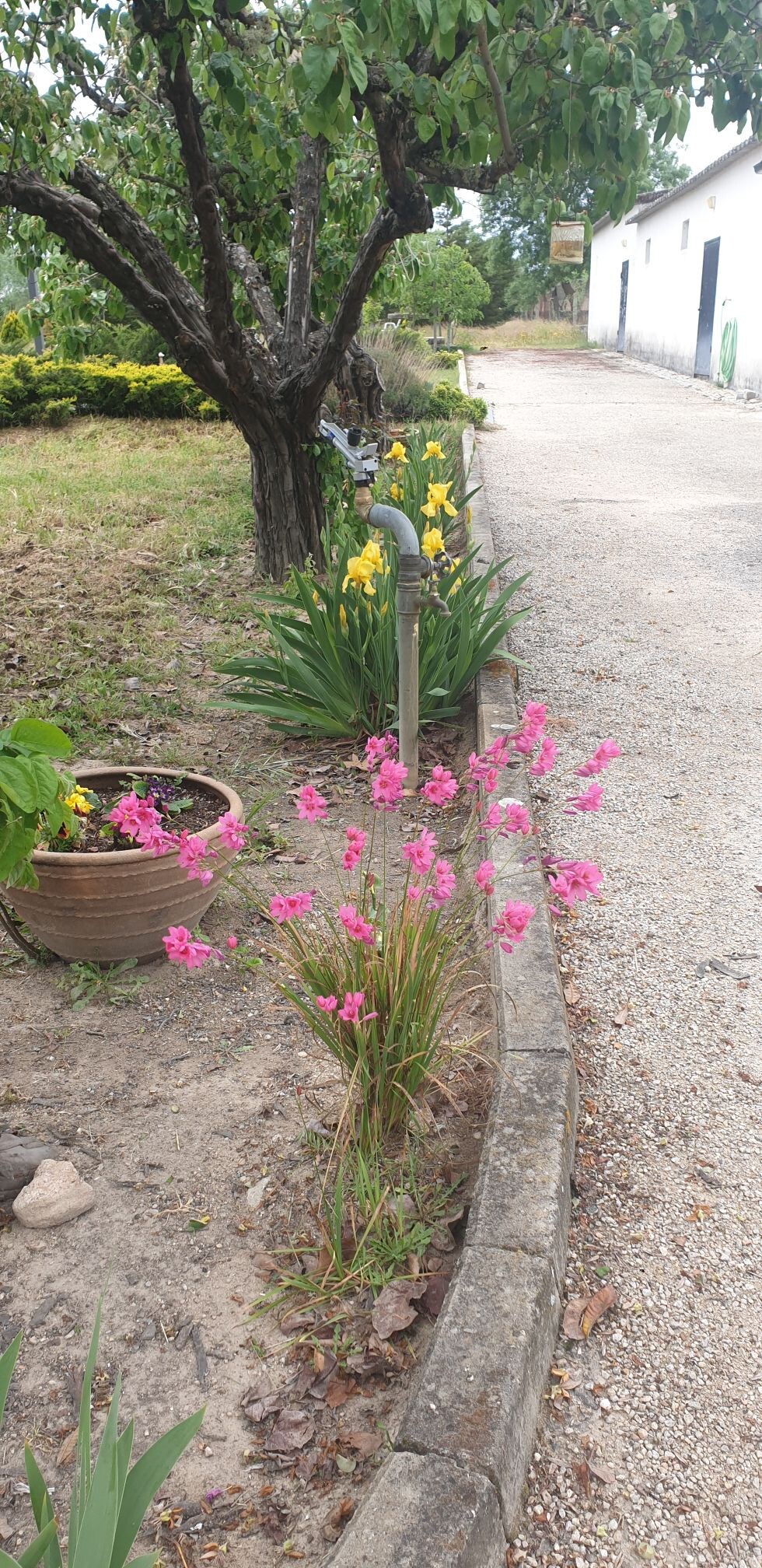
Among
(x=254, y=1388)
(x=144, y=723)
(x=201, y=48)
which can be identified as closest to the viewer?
(x=254, y=1388)

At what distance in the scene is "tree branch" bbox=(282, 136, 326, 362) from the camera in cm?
685

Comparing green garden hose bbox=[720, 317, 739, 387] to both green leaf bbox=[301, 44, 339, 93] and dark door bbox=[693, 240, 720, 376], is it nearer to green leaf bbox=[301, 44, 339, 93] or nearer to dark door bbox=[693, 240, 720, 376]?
dark door bbox=[693, 240, 720, 376]

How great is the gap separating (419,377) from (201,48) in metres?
9.41

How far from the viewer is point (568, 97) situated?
402 centimetres

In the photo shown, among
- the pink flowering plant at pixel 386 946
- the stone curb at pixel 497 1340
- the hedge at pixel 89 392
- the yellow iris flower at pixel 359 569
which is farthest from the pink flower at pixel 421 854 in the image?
the hedge at pixel 89 392

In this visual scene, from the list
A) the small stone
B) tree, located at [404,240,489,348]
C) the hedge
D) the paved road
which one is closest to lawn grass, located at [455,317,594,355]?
tree, located at [404,240,489,348]

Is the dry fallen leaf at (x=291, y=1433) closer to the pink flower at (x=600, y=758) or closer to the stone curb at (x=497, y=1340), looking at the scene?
the stone curb at (x=497, y=1340)

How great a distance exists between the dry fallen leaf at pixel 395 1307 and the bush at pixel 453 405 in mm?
12768

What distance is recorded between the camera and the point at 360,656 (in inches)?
171

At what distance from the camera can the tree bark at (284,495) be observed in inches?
272

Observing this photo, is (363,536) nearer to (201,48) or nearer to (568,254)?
(201,48)

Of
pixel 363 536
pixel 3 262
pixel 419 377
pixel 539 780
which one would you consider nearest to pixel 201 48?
pixel 363 536

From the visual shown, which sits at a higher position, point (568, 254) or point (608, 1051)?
point (568, 254)

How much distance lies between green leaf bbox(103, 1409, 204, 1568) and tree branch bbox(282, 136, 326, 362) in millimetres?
6640
